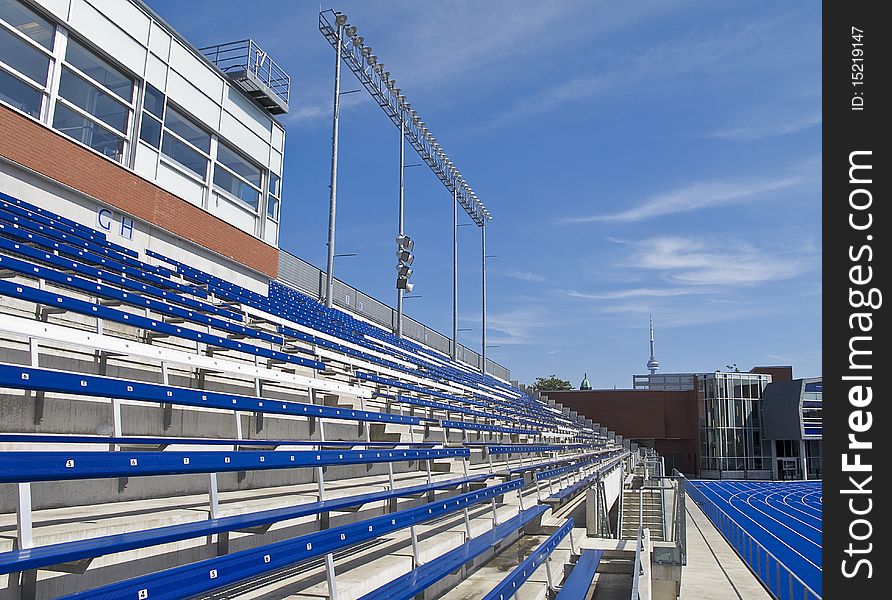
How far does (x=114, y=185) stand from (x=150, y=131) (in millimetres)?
1090

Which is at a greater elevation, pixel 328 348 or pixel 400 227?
pixel 400 227

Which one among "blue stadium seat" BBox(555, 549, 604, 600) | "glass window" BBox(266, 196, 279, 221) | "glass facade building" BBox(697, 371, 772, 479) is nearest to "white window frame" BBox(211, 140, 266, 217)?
"glass window" BBox(266, 196, 279, 221)

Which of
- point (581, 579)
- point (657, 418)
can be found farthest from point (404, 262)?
point (657, 418)

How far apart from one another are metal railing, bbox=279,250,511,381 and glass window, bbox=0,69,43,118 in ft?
24.7

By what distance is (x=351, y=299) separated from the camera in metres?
18.1

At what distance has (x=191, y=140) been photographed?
9578 mm

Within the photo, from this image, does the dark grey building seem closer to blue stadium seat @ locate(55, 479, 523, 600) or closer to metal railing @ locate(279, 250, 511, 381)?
metal railing @ locate(279, 250, 511, 381)

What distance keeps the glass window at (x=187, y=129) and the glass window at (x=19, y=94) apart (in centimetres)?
199

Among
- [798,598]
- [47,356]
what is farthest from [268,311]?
[798,598]

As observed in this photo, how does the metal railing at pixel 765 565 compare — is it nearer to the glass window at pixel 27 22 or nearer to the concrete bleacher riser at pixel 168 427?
the concrete bleacher riser at pixel 168 427

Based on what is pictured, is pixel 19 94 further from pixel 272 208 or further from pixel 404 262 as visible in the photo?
pixel 404 262

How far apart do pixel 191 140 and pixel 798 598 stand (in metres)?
9.88
